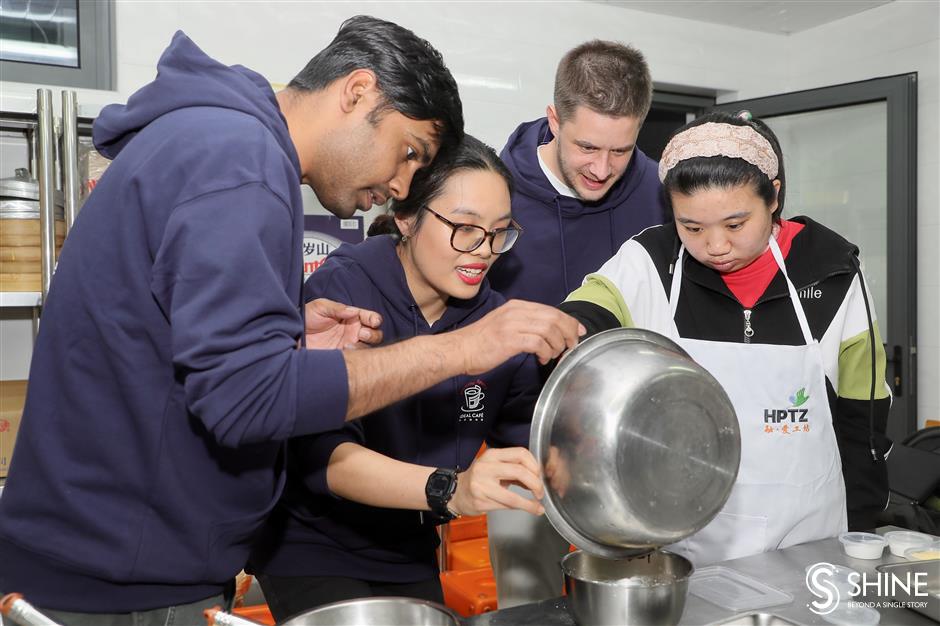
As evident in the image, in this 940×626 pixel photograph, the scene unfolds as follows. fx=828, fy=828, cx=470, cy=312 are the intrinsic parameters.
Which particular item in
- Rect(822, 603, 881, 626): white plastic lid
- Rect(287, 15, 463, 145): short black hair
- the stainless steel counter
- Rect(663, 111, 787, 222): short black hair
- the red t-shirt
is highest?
Rect(287, 15, 463, 145): short black hair

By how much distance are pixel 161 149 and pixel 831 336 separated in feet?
4.63

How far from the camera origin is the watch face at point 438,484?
1.38 metres

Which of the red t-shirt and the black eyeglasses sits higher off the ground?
the black eyeglasses

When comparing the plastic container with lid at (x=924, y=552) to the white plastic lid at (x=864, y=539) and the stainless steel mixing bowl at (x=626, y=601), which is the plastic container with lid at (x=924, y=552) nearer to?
the white plastic lid at (x=864, y=539)

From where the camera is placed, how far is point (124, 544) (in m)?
1.20

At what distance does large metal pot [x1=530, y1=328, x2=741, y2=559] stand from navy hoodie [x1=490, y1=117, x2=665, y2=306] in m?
1.03

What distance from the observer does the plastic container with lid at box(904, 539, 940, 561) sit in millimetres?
1464

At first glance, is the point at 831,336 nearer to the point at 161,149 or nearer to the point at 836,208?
the point at 161,149

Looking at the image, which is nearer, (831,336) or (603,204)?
(831,336)

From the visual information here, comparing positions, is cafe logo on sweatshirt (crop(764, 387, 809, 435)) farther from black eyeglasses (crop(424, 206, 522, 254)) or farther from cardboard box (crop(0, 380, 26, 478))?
cardboard box (crop(0, 380, 26, 478))

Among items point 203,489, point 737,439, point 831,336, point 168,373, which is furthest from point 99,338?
point 831,336

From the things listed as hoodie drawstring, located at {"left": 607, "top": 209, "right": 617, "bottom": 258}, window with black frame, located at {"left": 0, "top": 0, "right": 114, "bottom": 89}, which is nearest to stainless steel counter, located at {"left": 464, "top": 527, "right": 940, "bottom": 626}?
hoodie drawstring, located at {"left": 607, "top": 209, "right": 617, "bottom": 258}

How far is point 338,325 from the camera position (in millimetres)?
1669

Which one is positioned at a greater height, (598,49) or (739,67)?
(739,67)
